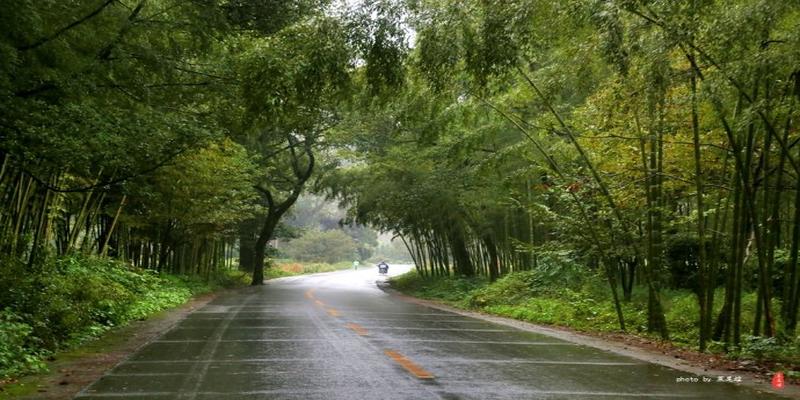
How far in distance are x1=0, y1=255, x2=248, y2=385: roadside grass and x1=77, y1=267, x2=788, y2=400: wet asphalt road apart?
117 centimetres

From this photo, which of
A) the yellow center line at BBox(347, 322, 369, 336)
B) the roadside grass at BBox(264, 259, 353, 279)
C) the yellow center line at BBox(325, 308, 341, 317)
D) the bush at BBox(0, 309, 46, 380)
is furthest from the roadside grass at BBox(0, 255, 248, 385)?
the roadside grass at BBox(264, 259, 353, 279)

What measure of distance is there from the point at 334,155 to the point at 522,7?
28083 millimetres

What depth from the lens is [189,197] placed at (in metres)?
20.5

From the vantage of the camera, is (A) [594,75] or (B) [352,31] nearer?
(B) [352,31]

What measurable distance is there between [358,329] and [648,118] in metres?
6.03

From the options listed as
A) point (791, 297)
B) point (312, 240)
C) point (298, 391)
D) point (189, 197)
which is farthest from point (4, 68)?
point (312, 240)

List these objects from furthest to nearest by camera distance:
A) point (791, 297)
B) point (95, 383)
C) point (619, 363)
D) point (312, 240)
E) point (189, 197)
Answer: point (312, 240)
point (189, 197)
point (791, 297)
point (619, 363)
point (95, 383)

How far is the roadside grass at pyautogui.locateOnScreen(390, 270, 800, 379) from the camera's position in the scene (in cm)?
894

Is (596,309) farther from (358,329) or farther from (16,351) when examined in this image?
(16,351)

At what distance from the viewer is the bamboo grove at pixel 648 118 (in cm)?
744

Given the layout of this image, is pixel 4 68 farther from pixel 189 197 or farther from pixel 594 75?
pixel 189 197

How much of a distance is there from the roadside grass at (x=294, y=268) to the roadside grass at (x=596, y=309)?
2766 centimetres

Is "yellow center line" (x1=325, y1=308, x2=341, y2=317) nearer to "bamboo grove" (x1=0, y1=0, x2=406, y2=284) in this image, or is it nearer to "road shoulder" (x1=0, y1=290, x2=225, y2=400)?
"road shoulder" (x1=0, y1=290, x2=225, y2=400)

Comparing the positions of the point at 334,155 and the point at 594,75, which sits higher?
the point at 334,155
